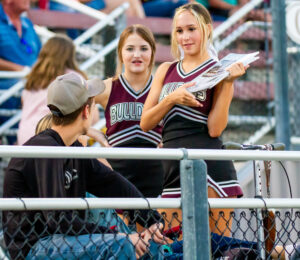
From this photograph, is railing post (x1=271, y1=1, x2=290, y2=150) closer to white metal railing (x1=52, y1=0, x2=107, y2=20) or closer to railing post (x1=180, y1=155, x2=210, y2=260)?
white metal railing (x1=52, y1=0, x2=107, y2=20)

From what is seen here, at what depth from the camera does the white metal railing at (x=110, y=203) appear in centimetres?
353

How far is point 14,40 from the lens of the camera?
7613 millimetres

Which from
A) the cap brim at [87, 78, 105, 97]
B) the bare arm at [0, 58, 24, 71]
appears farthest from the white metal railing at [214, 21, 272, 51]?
the cap brim at [87, 78, 105, 97]

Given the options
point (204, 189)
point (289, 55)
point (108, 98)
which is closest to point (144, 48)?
point (108, 98)

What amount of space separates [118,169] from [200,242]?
1.53m

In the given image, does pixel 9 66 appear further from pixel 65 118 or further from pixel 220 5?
pixel 65 118

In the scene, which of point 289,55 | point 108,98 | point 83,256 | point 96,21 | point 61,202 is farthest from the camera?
point 96,21

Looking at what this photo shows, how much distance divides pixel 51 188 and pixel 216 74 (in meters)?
1.24

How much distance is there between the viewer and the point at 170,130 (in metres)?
4.83

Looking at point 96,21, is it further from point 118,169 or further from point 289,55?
point 118,169

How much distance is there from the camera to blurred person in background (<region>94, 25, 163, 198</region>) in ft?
16.8

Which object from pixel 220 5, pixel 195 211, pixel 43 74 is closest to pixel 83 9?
pixel 220 5

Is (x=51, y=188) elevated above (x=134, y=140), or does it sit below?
below

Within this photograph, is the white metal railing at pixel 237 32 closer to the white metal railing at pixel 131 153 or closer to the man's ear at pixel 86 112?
the man's ear at pixel 86 112
